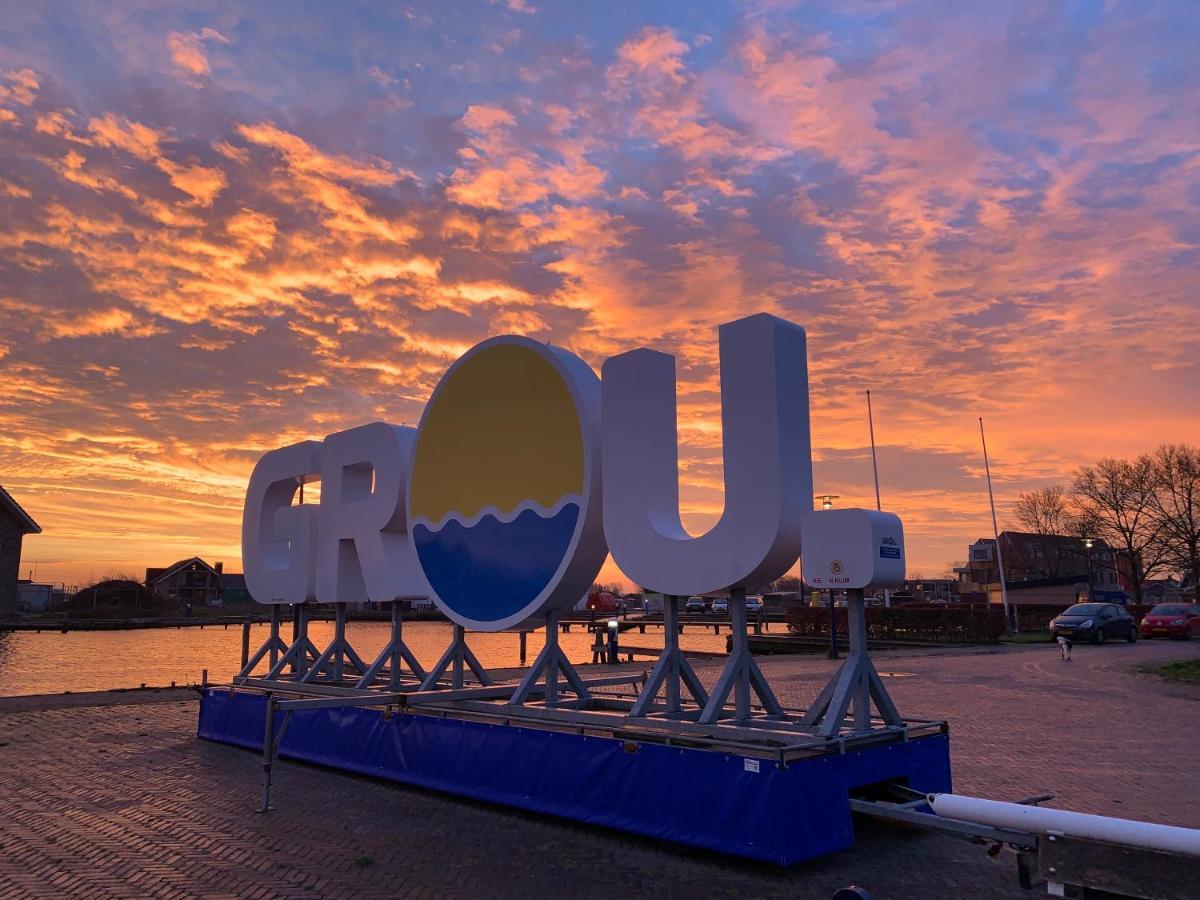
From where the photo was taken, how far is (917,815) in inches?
263

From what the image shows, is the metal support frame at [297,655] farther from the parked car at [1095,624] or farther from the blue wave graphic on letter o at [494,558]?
the parked car at [1095,624]

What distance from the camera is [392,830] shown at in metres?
9.01

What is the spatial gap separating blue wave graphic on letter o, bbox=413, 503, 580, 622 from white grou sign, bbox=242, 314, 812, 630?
2 cm

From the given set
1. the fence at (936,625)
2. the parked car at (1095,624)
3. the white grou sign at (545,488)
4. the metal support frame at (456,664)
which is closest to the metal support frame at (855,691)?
the white grou sign at (545,488)

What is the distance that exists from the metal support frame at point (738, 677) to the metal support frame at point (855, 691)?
25.6 inches

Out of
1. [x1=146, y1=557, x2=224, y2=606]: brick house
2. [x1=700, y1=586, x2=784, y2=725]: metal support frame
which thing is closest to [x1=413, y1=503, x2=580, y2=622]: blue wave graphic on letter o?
[x1=700, y1=586, x2=784, y2=725]: metal support frame

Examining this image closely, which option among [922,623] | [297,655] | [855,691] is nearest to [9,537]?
[297,655]

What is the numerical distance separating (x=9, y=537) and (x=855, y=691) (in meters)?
71.6

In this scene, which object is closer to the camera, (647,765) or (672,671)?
(647,765)

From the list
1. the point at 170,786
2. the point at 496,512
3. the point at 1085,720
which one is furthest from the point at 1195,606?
the point at 170,786

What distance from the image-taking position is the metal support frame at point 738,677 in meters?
8.72

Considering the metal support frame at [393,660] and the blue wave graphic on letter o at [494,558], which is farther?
the metal support frame at [393,660]

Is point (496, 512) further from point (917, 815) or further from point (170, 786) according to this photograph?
point (917, 815)

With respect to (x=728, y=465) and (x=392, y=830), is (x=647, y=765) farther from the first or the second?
(x=728, y=465)
